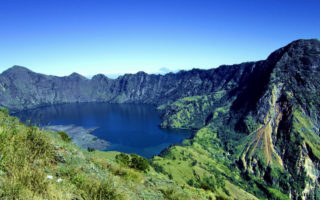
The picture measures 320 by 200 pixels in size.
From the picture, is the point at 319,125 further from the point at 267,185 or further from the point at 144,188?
the point at 144,188

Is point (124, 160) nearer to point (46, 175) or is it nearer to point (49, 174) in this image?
point (49, 174)

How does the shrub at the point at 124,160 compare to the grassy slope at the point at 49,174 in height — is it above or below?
below

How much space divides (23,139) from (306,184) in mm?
209235

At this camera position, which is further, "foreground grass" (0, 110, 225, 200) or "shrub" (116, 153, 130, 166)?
"shrub" (116, 153, 130, 166)

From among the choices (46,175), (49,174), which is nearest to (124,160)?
(49,174)

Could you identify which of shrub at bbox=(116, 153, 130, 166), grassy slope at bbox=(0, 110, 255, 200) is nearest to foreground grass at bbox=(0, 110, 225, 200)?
grassy slope at bbox=(0, 110, 255, 200)

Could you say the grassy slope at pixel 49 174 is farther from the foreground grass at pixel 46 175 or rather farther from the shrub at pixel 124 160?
the shrub at pixel 124 160

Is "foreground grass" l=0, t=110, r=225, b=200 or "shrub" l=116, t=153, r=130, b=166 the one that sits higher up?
"foreground grass" l=0, t=110, r=225, b=200

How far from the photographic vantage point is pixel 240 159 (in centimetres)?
19675

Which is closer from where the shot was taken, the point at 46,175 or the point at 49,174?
the point at 46,175

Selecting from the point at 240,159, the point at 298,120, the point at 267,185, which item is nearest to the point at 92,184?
the point at 267,185

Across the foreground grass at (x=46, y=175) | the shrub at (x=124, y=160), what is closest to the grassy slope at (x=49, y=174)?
the foreground grass at (x=46, y=175)

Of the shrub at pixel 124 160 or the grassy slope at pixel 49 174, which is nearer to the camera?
the grassy slope at pixel 49 174

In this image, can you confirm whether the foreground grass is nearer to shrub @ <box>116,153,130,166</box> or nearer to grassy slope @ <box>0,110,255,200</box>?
grassy slope @ <box>0,110,255,200</box>
